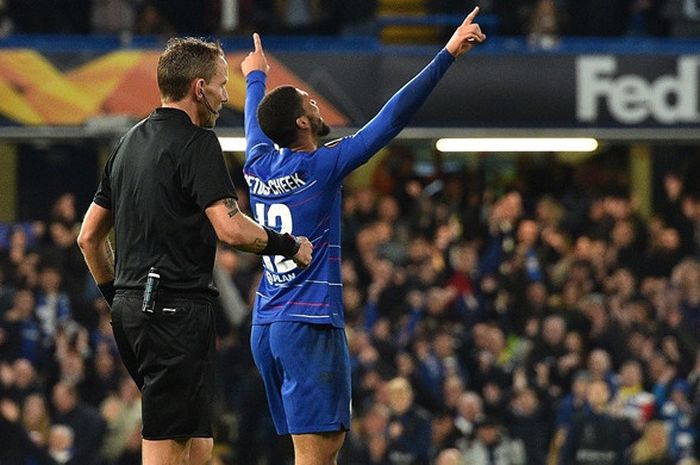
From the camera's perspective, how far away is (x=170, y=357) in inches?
264

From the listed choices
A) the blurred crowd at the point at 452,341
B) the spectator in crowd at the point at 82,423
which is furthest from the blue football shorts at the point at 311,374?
the spectator in crowd at the point at 82,423

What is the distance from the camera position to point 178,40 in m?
6.86

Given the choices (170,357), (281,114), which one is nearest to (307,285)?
(281,114)

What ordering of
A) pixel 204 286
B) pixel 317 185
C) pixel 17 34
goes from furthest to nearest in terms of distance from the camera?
pixel 17 34
pixel 317 185
pixel 204 286

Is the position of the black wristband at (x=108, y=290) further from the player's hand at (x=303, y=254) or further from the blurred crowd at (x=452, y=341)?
the blurred crowd at (x=452, y=341)

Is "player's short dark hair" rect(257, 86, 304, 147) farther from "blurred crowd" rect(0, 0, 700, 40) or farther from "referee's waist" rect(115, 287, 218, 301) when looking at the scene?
"blurred crowd" rect(0, 0, 700, 40)

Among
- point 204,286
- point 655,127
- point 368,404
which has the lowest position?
point 368,404

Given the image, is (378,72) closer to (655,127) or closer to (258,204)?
(655,127)

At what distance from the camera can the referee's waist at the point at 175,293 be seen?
6688mm

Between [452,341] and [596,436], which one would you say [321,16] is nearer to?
[452,341]

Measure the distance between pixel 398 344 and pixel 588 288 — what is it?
6.69ft

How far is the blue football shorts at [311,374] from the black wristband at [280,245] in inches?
34.2

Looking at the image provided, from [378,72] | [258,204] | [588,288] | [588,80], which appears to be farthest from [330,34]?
[258,204]

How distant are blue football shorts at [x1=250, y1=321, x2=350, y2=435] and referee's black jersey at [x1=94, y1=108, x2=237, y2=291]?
0.87 metres
